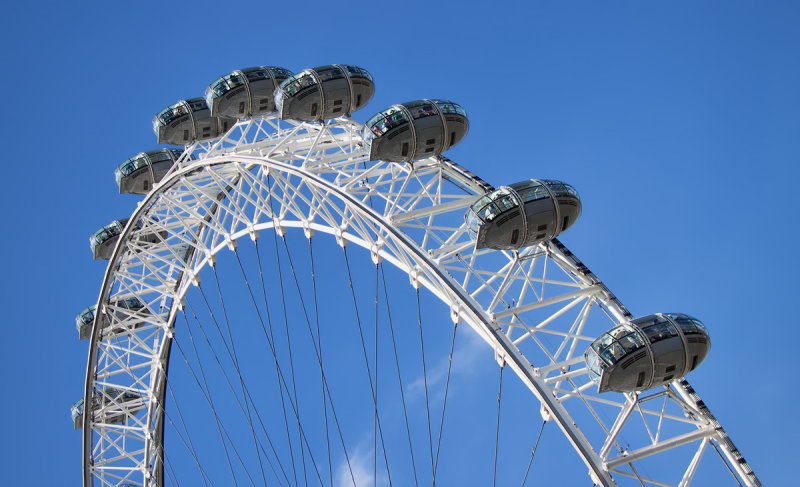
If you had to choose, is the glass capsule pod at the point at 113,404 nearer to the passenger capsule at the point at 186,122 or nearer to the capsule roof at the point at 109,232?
the capsule roof at the point at 109,232

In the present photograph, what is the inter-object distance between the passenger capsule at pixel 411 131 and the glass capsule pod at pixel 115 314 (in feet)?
61.0

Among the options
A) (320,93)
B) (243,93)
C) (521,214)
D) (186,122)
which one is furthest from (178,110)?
(521,214)

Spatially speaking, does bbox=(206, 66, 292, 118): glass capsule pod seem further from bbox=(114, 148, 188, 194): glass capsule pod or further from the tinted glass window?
the tinted glass window

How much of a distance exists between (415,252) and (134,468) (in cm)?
2231

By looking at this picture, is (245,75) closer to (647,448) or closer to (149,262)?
(149,262)

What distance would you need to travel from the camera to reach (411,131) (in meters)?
21.1

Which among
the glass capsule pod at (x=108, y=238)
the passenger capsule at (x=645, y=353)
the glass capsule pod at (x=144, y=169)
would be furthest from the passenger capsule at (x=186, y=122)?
the passenger capsule at (x=645, y=353)

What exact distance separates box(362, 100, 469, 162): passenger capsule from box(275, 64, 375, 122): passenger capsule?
2.80 meters

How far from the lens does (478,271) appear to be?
2092 cm

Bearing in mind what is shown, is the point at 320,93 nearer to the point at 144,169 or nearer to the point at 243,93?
the point at 243,93

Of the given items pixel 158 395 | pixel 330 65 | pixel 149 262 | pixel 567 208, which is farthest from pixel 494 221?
pixel 158 395

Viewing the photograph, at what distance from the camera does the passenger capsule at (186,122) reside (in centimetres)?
2900

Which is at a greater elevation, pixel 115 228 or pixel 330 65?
pixel 115 228

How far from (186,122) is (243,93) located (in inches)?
122
